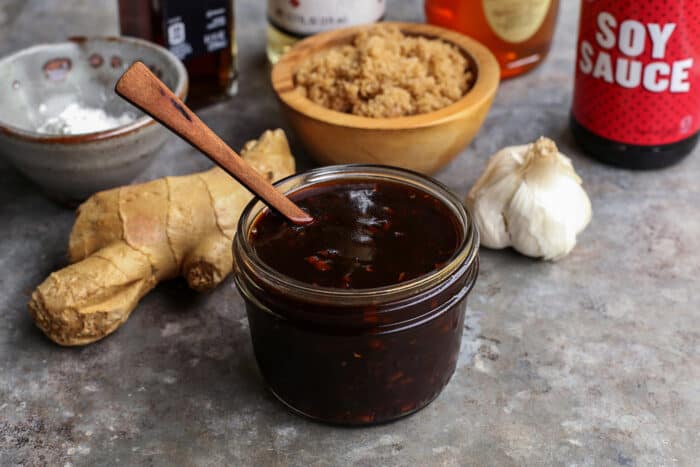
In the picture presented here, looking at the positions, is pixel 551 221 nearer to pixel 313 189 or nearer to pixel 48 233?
pixel 313 189

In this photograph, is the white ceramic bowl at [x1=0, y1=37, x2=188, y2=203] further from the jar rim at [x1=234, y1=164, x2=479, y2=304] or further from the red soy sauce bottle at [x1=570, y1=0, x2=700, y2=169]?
the red soy sauce bottle at [x1=570, y1=0, x2=700, y2=169]

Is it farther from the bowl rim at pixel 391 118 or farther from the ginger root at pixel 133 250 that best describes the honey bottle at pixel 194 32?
the ginger root at pixel 133 250

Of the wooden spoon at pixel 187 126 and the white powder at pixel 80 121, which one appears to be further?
the white powder at pixel 80 121

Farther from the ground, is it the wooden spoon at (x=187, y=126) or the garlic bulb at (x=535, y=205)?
the wooden spoon at (x=187, y=126)

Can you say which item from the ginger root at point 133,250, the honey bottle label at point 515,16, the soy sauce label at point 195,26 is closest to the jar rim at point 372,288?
the ginger root at point 133,250

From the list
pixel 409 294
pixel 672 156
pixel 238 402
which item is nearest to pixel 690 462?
pixel 409 294

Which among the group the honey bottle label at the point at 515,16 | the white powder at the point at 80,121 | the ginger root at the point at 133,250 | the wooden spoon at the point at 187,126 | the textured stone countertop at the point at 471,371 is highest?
the wooden spoon at the point at 187,126

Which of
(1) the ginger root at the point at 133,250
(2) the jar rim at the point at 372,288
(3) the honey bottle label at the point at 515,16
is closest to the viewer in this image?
(2) the jar rim at the point at 372,288

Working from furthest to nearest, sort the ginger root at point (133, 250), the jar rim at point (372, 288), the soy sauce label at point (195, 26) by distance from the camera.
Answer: the soy sauce label at point (195, 26), the ginger root at point (133, 250), the jar rim at point (372, 288)

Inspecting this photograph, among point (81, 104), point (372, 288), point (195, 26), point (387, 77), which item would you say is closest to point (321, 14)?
point (195, 26)
